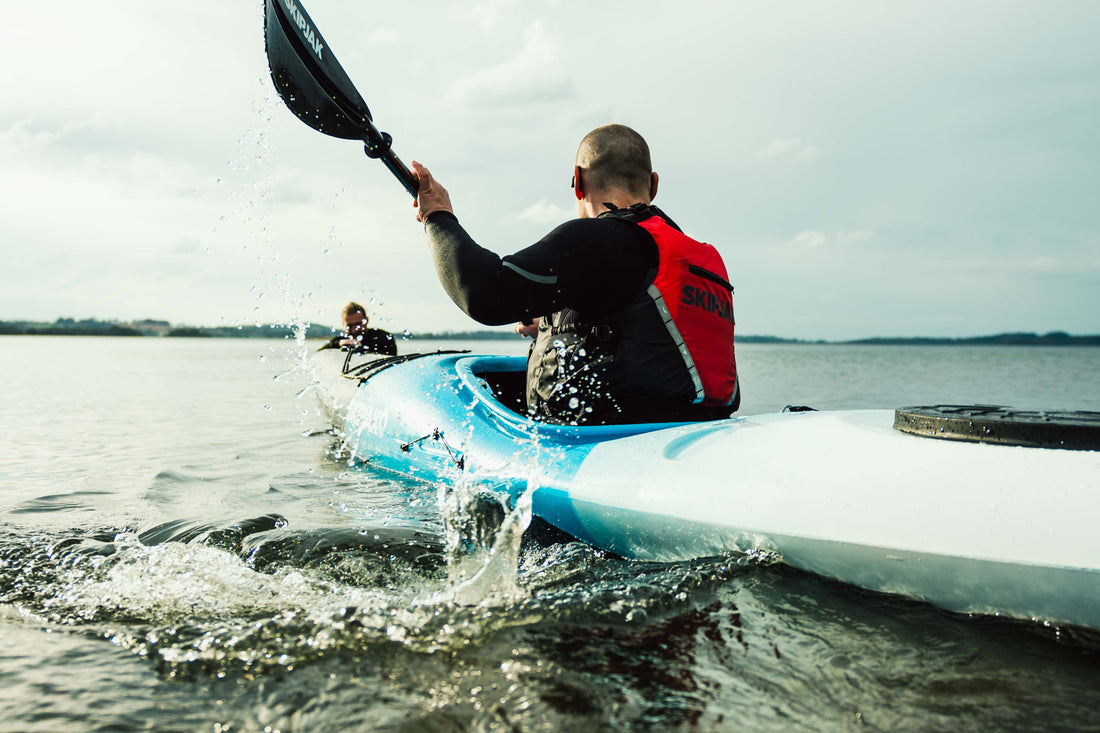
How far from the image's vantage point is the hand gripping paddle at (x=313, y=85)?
130 inches

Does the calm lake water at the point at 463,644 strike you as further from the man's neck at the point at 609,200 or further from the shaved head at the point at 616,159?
the shaved head at the point at 616,159

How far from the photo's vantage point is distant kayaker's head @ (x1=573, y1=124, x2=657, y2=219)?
3.14 m

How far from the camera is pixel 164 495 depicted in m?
4.59

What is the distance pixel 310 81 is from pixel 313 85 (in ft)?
0.07

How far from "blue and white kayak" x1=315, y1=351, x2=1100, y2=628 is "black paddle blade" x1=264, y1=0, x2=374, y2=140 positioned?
5.07ft

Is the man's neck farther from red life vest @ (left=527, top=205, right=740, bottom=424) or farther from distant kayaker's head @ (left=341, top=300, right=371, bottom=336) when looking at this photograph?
distant kayaker's head @ (left=341, top=300, right=371, bottom=336)

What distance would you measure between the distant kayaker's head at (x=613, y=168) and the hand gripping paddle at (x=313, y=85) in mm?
832

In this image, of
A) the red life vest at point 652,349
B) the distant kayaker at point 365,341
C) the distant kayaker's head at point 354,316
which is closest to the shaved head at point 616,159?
the red life vest at point 652,349

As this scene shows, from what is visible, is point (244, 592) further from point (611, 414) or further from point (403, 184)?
point (403, 184)

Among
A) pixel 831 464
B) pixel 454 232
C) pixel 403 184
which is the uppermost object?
pixel 403 184

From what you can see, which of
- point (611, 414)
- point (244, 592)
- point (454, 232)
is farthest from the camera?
point (611, 414)

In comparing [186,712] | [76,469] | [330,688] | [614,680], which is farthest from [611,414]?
[76,469]

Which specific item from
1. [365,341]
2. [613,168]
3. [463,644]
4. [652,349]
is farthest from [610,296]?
[365,341]

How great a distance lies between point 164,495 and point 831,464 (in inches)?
158
